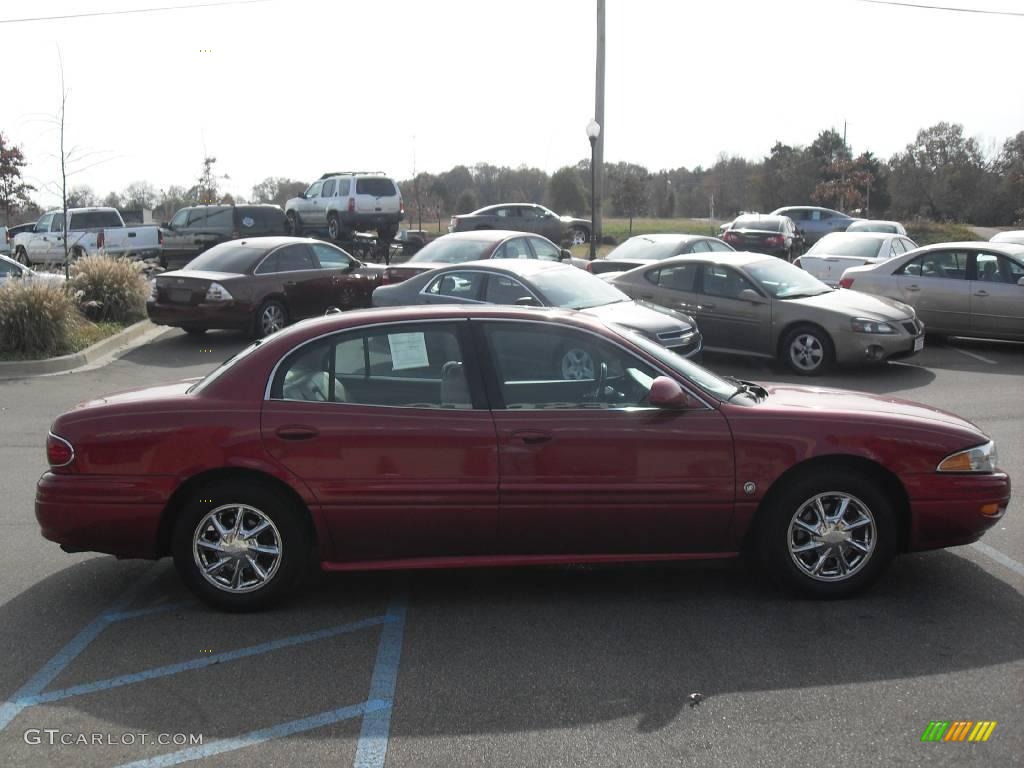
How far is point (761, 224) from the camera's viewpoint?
31.0 m

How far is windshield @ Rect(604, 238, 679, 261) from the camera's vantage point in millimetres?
17828

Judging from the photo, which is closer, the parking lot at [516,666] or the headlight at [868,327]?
the parking lot at [516,666]

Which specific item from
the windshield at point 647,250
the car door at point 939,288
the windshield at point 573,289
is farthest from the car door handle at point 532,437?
the windshield at point 647,250

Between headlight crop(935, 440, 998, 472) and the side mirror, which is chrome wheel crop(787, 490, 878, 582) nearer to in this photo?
headlight crop(935, 440, 998, 472)

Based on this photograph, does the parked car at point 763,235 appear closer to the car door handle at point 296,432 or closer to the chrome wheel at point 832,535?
the chrome wheel at point 832,535

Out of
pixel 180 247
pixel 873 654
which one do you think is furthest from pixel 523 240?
pixel 180 247

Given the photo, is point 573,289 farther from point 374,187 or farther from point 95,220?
point 95,220

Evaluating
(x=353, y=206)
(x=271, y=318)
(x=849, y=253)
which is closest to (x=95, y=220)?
(x=353, y=206)

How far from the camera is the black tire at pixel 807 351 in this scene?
12938 millimetres

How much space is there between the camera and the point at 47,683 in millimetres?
4613

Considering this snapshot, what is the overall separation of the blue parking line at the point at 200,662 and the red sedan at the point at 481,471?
329 millimetres

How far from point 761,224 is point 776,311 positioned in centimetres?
1862

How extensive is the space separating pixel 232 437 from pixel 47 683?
1387 millimetres

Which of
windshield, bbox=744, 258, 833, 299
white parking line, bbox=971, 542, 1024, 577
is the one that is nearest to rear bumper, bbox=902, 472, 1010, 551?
white parking line, bbox=971, 542, 1024, 577
